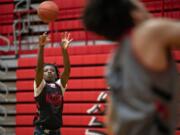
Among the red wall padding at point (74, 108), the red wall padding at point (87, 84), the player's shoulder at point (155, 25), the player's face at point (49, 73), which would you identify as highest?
the player's shoulder at point (155, 25)

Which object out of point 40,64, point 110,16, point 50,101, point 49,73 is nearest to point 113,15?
point 110,16

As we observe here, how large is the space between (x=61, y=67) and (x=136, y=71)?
6.65 metres

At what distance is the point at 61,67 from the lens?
8523 millimetres

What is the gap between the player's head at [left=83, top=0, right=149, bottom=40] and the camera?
191 centimetres

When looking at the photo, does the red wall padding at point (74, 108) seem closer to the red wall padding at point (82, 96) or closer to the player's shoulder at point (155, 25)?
the red wall padding at point (82, 96)

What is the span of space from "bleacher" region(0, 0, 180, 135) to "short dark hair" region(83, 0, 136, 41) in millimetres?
5763

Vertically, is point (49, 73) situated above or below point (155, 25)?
below

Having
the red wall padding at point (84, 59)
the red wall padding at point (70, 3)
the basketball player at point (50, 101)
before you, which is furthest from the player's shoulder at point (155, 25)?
the red wall padding at point (70, 3)

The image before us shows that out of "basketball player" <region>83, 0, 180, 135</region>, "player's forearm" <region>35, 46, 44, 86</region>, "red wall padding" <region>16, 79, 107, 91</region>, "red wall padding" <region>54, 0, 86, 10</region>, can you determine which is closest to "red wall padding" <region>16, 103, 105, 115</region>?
"red wall padding" <region>16, 79, 107, 91</region>

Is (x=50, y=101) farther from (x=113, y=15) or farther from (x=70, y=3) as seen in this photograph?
(x=70, y=3)

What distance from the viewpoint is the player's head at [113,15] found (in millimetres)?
1914

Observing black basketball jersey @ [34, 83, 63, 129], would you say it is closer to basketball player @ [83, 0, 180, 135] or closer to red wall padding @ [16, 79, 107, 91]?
red wall padding @ [16, 79, 107, 91]

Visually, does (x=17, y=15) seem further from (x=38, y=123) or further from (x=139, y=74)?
(x=139, y=74)

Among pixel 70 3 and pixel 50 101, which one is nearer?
pixel 50 101
